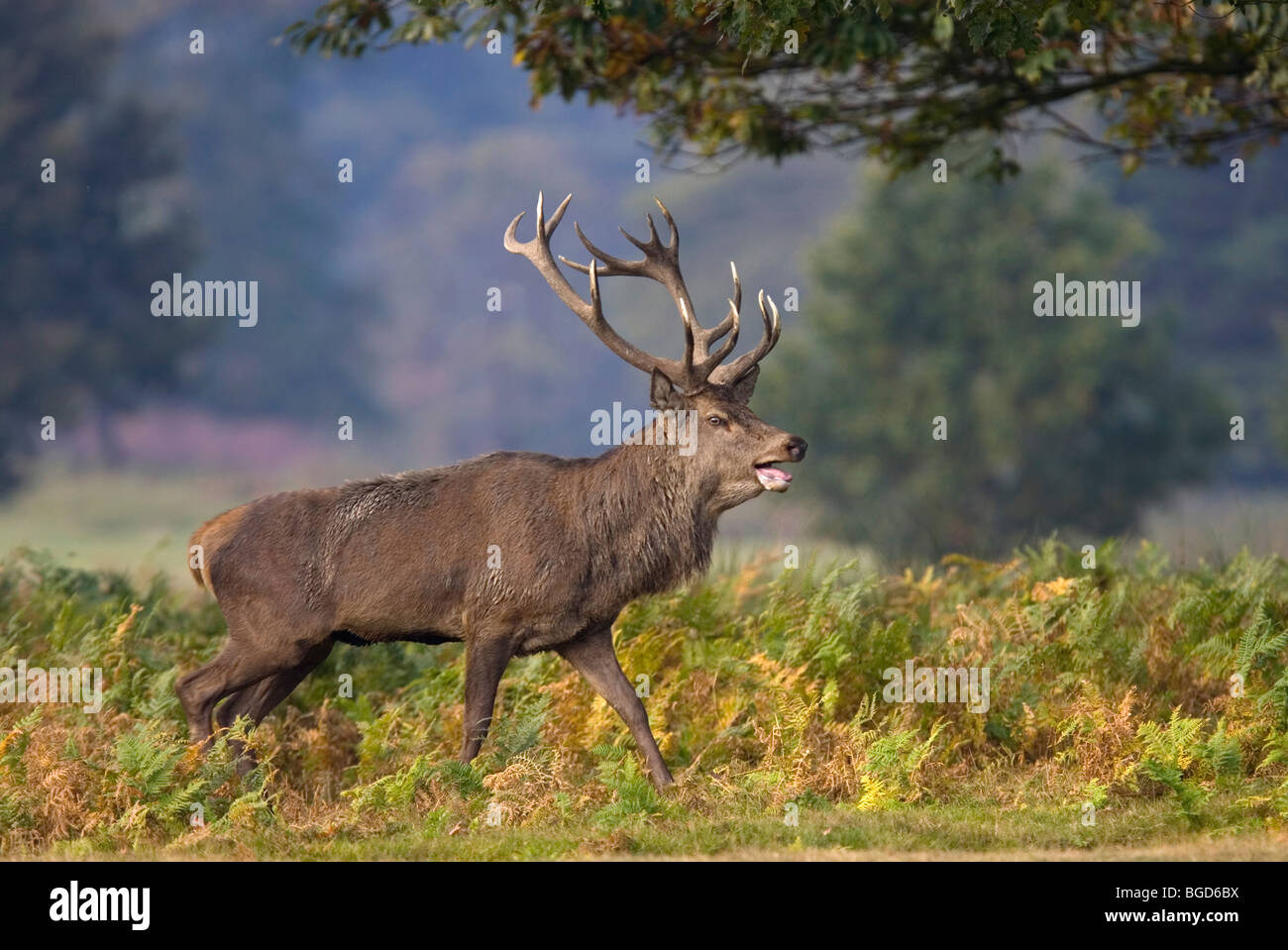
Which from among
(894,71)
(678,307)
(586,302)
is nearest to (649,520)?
(678,307)

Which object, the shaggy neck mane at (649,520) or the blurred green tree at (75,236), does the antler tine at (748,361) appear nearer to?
the shaggy neck mane at (649,520)

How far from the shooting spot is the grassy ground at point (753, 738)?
29.3 ft

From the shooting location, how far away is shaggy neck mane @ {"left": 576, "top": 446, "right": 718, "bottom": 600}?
395 inches

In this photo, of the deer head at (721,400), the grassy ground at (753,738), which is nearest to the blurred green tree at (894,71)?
the deer head at (721,400)

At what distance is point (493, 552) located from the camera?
32.5ft

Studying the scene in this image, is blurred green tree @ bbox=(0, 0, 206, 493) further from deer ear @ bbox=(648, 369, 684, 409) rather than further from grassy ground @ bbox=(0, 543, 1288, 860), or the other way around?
deer ear @ bbox=(648, 369, 684, 409)

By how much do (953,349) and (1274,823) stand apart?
35391 millimetres

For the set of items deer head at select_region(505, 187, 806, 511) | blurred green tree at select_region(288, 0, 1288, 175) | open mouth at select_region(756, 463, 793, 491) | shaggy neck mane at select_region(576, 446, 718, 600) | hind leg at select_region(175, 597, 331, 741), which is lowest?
hind leg at select_region(175, 597, 331, 741)

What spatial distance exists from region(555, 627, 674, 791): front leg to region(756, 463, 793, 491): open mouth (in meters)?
1.28

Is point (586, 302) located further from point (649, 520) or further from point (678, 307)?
point (649, 520)

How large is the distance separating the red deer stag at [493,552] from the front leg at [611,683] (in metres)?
0.01

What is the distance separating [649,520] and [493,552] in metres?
0.94

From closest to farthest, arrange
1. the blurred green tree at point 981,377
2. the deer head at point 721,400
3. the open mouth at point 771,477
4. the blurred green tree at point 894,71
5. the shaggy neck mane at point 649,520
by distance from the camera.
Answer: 1. the open mouth at point 771,477
2. the deer head at point 721,400
3. the shaggy neck mane at point 649,520
4. the blurred green tree at point 894,71
5. the blurred green tree at point 981,377

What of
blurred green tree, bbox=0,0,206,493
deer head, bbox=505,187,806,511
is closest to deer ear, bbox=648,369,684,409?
deer head, bbox=505,187,806,511
